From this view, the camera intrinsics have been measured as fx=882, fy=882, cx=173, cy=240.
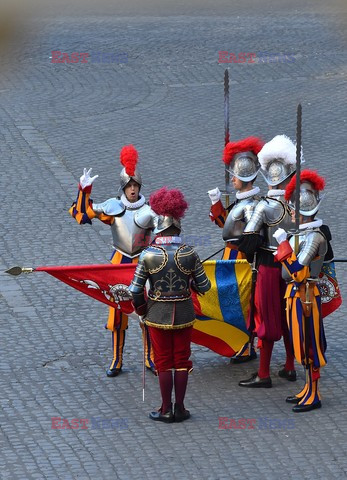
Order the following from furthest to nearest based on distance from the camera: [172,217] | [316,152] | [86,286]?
1. [316,152]
2. [86,286]
3. [172,217]

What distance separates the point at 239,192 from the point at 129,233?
2.97 feet

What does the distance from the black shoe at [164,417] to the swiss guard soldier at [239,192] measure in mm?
1099

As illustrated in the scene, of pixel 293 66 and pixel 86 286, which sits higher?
pixel 293 66

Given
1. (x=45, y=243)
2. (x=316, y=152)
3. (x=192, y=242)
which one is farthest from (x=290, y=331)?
(x=316, y=152)

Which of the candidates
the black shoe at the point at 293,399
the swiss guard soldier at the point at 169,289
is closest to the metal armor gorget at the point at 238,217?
the swiss guard soldier at the point at 169,289

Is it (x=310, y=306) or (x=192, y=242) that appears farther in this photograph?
(x=192, y=242)

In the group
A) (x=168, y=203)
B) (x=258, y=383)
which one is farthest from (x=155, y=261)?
(x=258, y=383)

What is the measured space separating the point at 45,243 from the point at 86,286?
342 cm

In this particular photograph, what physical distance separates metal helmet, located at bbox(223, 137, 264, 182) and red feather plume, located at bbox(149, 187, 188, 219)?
3.36ft

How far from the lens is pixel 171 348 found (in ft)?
19.7

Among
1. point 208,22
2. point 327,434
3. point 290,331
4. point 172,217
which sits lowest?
point 327,434

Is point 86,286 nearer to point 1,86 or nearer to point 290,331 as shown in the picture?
point 290,331

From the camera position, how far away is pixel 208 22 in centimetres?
1942

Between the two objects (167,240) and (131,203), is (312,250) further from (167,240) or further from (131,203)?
(131,203)
